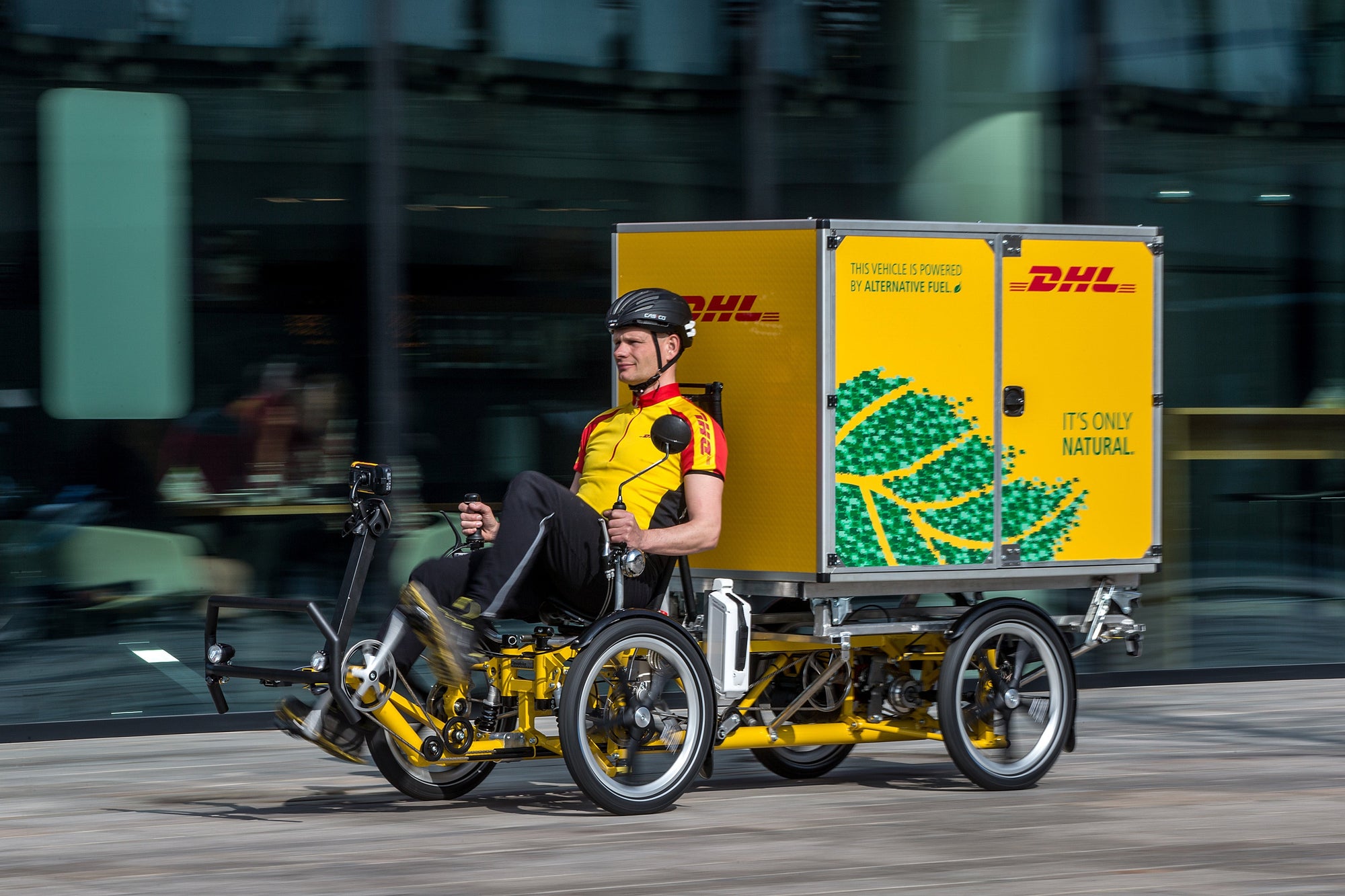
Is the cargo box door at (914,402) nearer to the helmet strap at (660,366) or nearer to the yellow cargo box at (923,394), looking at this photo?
the yellow cargo box at (923,394)

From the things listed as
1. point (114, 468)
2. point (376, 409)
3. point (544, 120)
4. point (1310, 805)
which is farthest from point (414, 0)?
point (1310, 805)

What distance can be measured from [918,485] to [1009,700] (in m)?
0.90

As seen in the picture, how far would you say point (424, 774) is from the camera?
732 cm

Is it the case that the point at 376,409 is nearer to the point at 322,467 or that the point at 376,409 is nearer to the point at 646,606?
the point at 322,467

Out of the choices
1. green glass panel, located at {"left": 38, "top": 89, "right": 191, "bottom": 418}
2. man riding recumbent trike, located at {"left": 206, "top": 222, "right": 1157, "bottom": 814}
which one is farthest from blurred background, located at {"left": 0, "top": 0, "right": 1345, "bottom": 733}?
man riding recumbent trike, located at {"left": 206, "top": 222, "right": 1157, "bottom": 814}

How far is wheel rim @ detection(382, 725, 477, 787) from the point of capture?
722cm

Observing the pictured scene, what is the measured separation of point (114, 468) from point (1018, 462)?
170 inches

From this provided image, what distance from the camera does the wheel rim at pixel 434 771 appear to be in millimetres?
7223

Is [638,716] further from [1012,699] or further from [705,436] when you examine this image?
[1012,699]

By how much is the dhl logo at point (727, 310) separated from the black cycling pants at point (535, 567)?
38.8 inches

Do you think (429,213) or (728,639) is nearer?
(728,639)

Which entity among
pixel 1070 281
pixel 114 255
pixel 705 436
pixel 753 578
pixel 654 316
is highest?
pixel 114 255

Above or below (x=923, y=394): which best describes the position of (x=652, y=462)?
below

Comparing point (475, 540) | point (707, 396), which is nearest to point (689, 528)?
point (707, 396)
